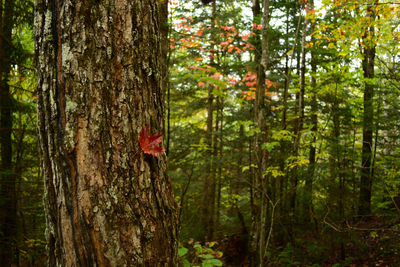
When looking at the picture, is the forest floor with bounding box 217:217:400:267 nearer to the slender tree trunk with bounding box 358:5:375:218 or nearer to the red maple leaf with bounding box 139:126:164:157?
the slender tree trunk with bounding box 358:5:375:218

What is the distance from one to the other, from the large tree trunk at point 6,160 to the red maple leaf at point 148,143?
9.27 ft

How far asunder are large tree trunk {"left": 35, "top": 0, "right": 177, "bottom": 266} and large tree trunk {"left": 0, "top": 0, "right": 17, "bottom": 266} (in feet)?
8.60

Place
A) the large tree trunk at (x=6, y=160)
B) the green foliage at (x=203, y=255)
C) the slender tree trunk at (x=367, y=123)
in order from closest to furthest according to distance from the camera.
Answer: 1. the green foliage at (x=203, y=255)
2. the large tree trunk at (x=6, y=160)
3. the slender tree trunk at (x=367, y=123)

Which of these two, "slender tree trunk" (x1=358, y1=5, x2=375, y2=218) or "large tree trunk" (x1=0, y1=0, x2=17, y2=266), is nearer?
"large tree trunk" (x1=0, y1=0, x2=17, y2=266)

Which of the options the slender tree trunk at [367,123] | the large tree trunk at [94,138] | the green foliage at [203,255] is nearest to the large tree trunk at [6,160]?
the green foliage at [203,255]

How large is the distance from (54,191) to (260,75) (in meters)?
4.01

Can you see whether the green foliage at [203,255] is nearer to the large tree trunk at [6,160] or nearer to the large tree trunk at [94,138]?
the large tree trunk at [94,138]

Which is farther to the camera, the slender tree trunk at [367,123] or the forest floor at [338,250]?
the slender tree trunk at [367,123]

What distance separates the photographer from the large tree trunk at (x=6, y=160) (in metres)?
3.33

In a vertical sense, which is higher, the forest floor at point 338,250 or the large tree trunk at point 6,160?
the large tree trunk at point 6,160

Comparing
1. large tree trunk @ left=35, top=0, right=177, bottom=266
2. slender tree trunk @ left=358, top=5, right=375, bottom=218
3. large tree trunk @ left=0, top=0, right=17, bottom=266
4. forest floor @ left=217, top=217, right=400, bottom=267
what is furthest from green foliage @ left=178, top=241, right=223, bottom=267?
slender tree trunk @ left=358, top=5, right=375, bottom=218

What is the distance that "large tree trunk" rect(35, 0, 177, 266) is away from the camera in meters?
0.95

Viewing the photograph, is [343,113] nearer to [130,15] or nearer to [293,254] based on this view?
[293,254]

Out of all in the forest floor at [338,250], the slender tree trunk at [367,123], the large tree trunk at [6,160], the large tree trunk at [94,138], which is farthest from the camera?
the slender tree trunk at [367,123]
